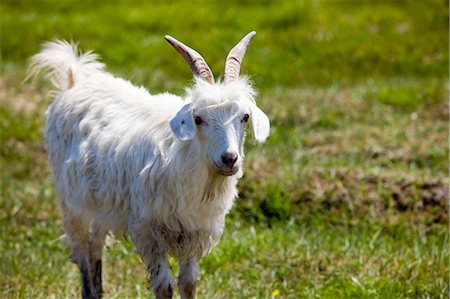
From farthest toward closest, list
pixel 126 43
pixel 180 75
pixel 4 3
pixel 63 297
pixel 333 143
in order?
→ pixel 4 3
pixel 126 43
pixel 180 75
pixel 333 143
pixel 63 297

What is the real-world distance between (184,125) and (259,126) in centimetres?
50

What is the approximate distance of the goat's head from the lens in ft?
18.5

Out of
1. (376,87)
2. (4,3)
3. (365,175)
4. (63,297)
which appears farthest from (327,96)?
(4,3)

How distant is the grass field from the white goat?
1.37 feet

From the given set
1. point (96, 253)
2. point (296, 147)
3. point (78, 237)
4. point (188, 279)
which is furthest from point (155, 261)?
point (296, 147)

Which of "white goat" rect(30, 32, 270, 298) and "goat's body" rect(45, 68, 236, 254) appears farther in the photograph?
"goat's body" rect(45, 68, 236, 254)

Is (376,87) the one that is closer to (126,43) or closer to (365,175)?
(365,175)

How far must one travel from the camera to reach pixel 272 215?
9617 mm

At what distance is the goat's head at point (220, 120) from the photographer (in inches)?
222

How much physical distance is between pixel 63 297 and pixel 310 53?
1229 cm

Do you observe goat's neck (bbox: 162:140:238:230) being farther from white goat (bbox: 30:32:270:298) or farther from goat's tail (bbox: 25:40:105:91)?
goat's tail (bbox: 25:40:105:91)

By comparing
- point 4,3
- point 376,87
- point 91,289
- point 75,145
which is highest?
point 75,145

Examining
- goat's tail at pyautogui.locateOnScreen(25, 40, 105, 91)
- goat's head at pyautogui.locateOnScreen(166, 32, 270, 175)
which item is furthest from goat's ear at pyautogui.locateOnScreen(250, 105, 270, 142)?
goat's tail at pyautogui.locateOnScreen(25, 40, 105, 91)

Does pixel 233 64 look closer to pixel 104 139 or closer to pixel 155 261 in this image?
pixel 104 139
